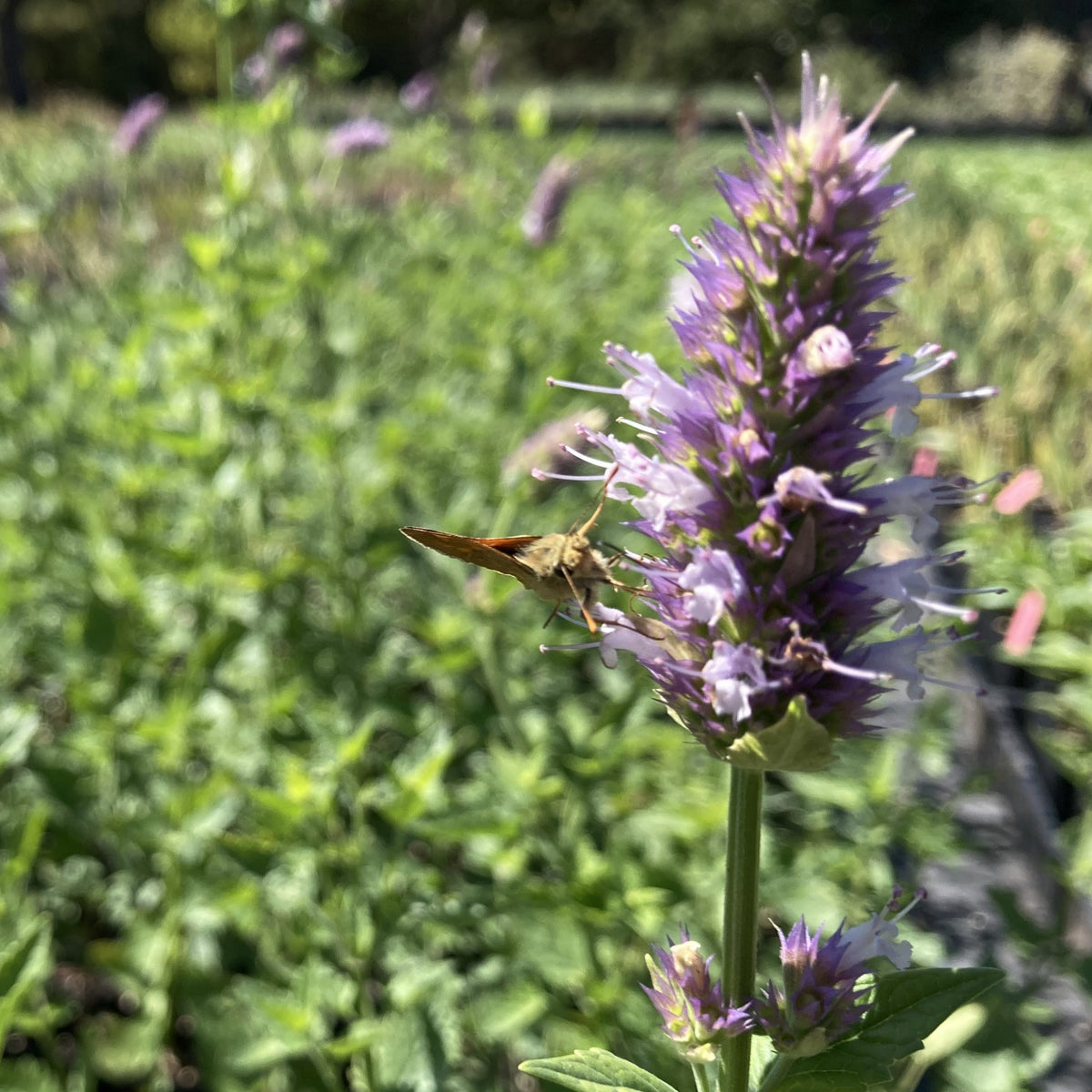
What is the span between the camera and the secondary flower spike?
26.0 inches

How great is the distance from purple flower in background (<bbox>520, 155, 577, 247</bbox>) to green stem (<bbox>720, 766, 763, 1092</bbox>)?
3171 millimetres

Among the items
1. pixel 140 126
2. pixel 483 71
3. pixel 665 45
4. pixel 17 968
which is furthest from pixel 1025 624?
pixel 665 45

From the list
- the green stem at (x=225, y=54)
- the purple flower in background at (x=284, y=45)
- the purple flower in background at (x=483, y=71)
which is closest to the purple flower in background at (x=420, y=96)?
the purple flower in background at (x=483, y=71)

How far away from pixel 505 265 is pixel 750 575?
3750 mm

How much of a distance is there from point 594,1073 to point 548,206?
3.30 metres

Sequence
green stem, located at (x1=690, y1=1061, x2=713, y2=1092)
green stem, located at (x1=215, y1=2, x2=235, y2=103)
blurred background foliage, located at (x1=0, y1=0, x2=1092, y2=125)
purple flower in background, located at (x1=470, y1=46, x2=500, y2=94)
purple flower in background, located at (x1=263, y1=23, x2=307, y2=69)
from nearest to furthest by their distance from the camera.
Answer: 1. green stem, located at (x1=690, y1=1061, x2=713, y2=1092)
2. green stem, located at (x1=215, y1=2, x2=235, y2=103)
3. purple flower in background, located at (x1=263, y1=23, x2=307, y2=69)
4. purple flower in background, located at (x1=470, y1=46, x2=500, y2=94)
5. blurred background foliage, located at (x1=0, y1=0, x2=1092, y2=125)

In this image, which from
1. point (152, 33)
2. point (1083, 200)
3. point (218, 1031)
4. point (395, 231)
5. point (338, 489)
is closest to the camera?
point (218, 1031)

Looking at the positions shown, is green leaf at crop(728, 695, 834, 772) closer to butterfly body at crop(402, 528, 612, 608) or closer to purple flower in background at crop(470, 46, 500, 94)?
butterfly body at crop(402, 528, 612, 608)

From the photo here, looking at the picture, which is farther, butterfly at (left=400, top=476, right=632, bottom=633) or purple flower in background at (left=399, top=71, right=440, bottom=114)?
purple flower in background at (left=399, top=71, right=440, bottom=114)

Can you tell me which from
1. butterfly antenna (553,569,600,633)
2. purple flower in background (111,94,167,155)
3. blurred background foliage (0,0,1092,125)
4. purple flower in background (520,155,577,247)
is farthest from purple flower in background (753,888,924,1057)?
blurred background foliage (0,0,1092,125)

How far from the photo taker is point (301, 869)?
168cm

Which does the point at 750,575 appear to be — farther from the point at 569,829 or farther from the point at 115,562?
the point at 115,562

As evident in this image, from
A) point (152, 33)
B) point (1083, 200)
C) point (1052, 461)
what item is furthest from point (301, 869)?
point (152, 33)

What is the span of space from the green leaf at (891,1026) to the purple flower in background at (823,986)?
2cm
